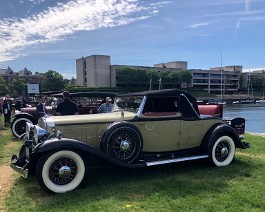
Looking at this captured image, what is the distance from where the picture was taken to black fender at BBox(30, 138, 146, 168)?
17.9ft

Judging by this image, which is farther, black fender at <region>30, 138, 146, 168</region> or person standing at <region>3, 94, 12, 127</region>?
person standing at <region>3, 94, 12, 127</region>

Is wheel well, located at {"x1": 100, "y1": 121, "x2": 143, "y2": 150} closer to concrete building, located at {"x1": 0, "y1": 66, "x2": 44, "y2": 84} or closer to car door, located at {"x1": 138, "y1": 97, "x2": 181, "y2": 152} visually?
car door, located at {"x1": 138, "y1": 97, "x2": 181, "y2": 152}

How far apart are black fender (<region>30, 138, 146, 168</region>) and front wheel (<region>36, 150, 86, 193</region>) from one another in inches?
4.1

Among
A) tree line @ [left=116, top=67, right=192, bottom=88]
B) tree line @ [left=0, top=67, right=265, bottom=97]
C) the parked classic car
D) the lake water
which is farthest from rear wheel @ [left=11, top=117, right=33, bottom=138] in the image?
tree line @ [left=116, top=67, right=192, bottom=88]

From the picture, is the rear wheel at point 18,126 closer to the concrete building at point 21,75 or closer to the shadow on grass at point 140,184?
the shadow on grass at point 140,184

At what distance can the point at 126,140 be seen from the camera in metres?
6.25

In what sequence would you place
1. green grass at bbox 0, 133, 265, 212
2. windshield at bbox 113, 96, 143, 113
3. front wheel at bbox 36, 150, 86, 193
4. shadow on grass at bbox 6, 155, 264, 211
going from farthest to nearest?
windshield at bbox 113, 96, 143, 113 < front wheel at bbox 36, 150, 86, 193 < shadow on grass at bbox 6, 155, 264, 211 < green grass at bbox 0, 133, 265, 212

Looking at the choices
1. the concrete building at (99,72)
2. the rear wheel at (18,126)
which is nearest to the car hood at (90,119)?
the rear wheel at (18,126)

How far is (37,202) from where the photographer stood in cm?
521

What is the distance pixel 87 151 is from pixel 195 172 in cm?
257

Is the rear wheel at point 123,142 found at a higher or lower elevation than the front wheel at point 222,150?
higher

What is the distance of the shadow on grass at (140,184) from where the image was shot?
526 centimetres

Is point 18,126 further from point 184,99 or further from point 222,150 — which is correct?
point 222,150

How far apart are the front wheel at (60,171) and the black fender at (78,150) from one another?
10 cm
